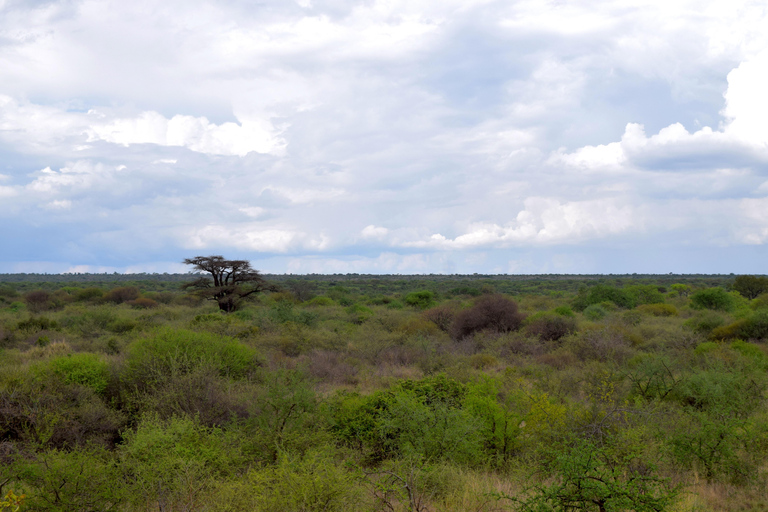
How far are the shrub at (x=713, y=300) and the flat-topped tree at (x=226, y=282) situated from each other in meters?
27.4

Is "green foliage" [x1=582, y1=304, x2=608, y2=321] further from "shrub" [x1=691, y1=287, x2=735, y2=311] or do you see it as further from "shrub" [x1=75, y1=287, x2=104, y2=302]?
"shrub" [x1=75, y1=287, x2=104, y2=302]

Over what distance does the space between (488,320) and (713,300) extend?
16502 mm

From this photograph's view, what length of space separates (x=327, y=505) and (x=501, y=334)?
17017 millimetres

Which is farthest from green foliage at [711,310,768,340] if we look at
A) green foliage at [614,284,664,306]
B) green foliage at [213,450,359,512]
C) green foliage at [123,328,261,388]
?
green foliage at [213,450,359,512]

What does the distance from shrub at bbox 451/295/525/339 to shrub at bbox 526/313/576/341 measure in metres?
1.26

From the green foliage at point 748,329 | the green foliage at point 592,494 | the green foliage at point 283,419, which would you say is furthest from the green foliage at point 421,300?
the green foliage at point 592,494

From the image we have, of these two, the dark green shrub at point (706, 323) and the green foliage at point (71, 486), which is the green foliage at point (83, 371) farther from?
the dark green shrub at point (706, 323)

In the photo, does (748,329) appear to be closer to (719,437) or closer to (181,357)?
(719,437)

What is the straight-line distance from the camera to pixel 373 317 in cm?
2828

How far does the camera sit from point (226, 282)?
32.4 metres

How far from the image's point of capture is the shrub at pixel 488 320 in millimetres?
23172

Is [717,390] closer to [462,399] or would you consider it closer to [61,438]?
[462,399]

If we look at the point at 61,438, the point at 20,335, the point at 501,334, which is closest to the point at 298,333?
the point at 501,334

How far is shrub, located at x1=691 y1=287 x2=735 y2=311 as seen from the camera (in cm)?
2923
